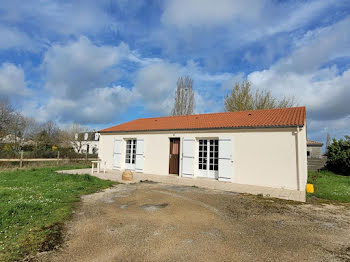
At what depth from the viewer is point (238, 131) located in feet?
28.9

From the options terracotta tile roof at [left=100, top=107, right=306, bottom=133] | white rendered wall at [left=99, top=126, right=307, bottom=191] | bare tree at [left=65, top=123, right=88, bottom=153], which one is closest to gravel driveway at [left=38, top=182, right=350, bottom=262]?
white rendered wall at [left=99, top=126, right=307, bottom=191]

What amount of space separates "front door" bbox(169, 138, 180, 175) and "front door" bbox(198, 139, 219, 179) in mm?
1216

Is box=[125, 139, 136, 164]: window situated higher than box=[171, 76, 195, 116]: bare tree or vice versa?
box=[171, 76, 195, 116]: bare tree

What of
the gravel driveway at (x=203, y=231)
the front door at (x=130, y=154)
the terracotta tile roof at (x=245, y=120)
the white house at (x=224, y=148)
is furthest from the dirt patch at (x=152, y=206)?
the front door at (x=130, y=154)

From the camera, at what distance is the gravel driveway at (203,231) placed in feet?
8.95

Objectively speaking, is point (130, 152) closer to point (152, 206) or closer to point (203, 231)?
point (152, 206)

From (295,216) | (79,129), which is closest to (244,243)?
(295,216)

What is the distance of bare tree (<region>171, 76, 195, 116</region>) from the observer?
856 inches

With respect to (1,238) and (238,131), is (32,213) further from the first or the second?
(238,131)

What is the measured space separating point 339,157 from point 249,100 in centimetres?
787

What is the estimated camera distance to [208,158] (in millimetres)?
9609

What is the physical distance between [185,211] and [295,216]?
2.43 m

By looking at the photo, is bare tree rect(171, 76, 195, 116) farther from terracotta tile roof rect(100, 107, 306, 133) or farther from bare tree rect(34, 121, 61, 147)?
bare tree rect(34, 121, 61, 147)

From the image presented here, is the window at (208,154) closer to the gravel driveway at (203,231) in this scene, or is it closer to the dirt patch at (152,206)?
the gravel driveway at (203,231)
